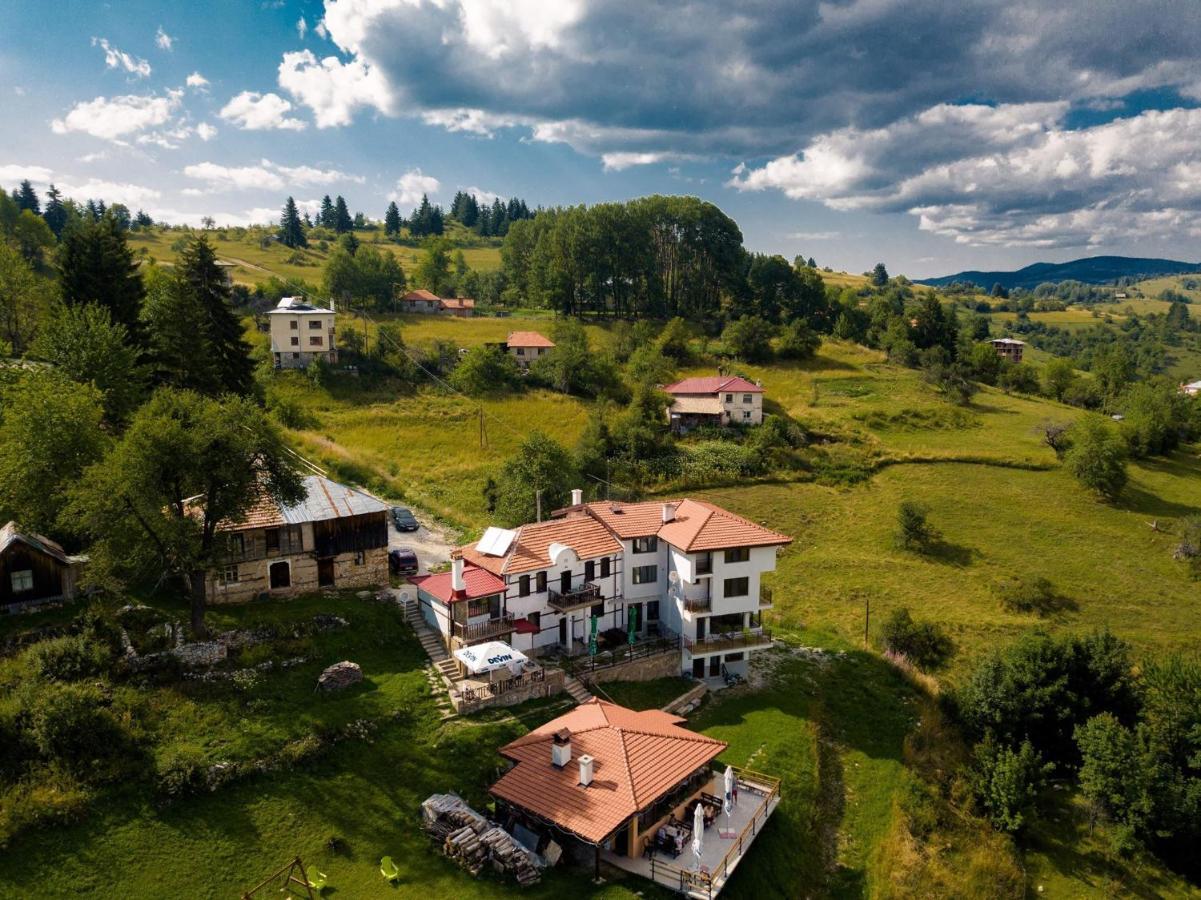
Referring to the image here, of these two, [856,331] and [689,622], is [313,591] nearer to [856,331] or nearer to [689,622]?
[689,622]

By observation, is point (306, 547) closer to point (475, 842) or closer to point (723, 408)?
point (475, 842)

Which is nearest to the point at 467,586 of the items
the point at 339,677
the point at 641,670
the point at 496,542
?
the point at 496,542

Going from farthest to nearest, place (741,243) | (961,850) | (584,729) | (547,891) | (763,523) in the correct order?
(741,243)
(763,523)
(961,850)
(584,729)
(547,891)

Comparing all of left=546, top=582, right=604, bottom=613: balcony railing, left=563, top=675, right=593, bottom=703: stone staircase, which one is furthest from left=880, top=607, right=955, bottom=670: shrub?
left=563, top=675, right=593, bottom=703: stone staircase

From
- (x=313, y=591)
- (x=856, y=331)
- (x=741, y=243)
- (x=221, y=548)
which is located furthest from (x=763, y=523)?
(x=741, y=243)

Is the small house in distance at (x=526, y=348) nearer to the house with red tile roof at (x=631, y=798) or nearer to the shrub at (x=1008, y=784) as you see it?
the house with red tile roof at (x=631, y=798)

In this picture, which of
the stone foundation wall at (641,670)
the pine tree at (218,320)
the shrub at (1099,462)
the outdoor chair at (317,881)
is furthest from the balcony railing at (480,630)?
the shrub at (1099,462)

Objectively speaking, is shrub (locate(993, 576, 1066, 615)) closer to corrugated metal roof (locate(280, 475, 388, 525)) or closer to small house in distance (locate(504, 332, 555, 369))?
corrugated metal roof (locate(280, 475, 388, 525))
